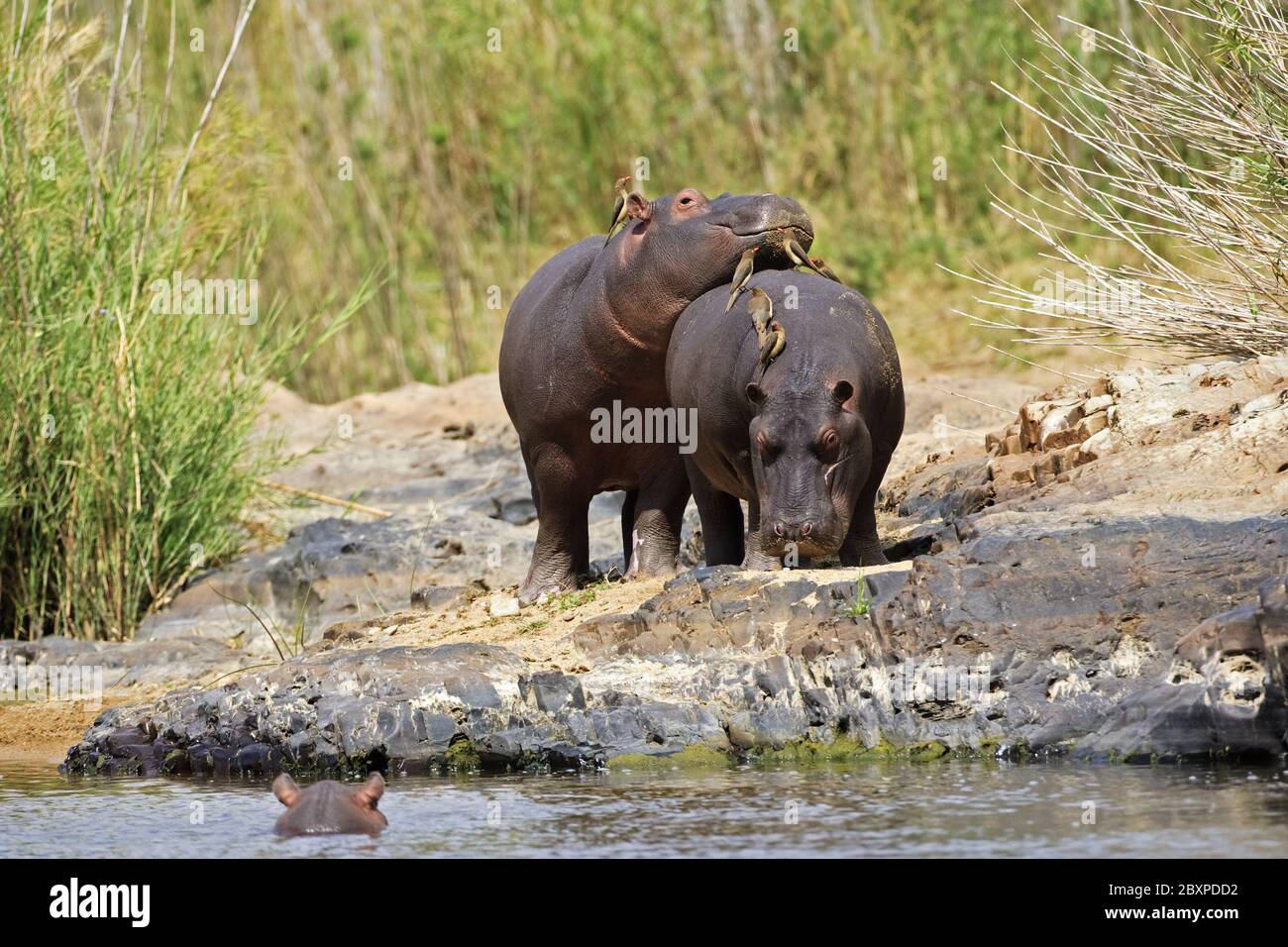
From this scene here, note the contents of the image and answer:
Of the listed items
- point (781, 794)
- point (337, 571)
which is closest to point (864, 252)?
point (337, 571)

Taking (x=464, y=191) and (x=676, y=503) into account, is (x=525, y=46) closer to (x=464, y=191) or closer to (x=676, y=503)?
(x=464, y=191)

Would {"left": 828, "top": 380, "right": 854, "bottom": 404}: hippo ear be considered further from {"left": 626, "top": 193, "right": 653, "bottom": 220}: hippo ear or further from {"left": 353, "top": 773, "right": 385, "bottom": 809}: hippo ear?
{"left": 353, "top": 773, "right": 385, "bottom": 809}: hippo ear

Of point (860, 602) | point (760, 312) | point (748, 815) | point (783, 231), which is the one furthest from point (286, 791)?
point (783, 231)

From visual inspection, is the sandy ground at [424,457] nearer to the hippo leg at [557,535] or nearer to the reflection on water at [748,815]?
the hippo leg at [557,535]

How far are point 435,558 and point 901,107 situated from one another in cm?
634

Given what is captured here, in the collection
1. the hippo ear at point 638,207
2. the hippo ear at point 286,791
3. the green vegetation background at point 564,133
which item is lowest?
the hippo ear at point 286,791

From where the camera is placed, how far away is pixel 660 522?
282 inches

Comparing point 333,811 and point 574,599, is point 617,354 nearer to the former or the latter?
point 574,599

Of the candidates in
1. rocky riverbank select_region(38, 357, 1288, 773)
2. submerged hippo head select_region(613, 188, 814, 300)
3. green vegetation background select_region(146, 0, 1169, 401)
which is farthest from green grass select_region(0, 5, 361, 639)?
green vegetation background select_region(146, 0, 1169, 401)

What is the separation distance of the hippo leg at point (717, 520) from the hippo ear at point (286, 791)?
2.08 metres

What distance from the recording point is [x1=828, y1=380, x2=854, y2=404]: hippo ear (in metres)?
5.74

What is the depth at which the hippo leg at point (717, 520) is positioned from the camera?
6602mm

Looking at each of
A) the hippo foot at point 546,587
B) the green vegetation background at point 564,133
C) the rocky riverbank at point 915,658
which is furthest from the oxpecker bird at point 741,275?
the green vegetation background at point 564,133

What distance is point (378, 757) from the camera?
219 inches
